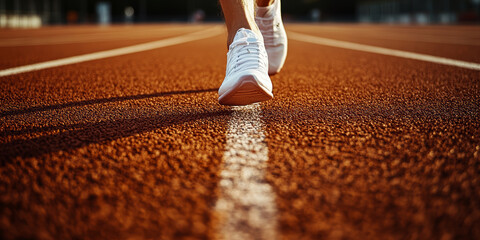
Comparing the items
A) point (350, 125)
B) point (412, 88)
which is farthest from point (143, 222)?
point (412, 88)

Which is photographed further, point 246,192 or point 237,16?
point 237,16

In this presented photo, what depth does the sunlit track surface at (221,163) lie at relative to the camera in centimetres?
53

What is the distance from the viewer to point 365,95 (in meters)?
1.44

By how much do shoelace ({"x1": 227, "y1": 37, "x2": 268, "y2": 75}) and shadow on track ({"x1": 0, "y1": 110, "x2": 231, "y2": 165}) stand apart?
15 cm

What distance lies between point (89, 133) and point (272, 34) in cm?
101

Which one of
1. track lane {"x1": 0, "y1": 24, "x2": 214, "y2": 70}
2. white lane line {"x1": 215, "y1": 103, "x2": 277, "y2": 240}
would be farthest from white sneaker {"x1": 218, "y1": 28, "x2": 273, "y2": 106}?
track lane {"x1": 0, "y1": 24, "x2": 214, "y2": 70}

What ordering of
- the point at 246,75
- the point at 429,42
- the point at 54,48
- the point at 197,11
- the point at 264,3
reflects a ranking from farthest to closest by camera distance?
the point at 197,11
the point at 429,42
the point at 54,48
the point at 264,3
the point at 246,75

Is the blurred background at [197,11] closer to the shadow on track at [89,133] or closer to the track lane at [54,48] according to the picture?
the track lane at [54,48]

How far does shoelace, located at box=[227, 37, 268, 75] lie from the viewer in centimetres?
119

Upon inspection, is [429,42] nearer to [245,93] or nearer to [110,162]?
[245,93]

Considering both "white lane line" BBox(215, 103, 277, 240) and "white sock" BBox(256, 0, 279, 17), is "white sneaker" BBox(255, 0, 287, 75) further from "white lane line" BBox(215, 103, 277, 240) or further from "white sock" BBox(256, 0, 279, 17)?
"white lane line" BBox(215, 103, 277, 240)

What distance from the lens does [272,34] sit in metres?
1.72

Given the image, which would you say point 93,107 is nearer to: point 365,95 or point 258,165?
point 258,165

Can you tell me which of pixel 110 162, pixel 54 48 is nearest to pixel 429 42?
pixel 54 48
